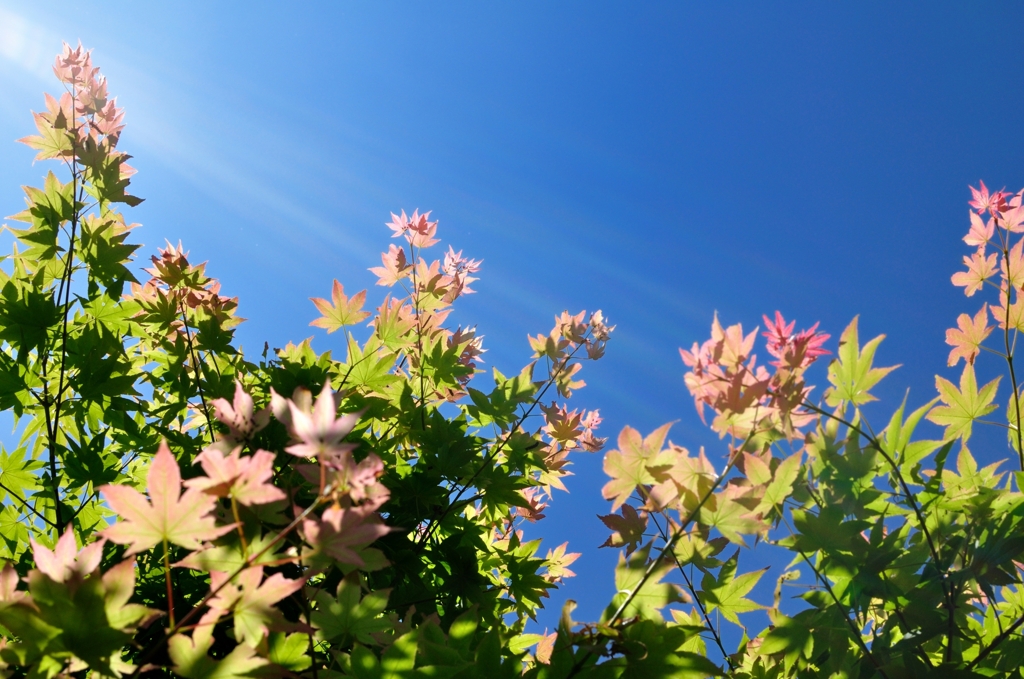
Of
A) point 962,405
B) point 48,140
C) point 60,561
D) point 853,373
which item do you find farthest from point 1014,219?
point 48,140

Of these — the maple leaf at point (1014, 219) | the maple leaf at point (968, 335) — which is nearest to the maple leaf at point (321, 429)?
the maple leaf at point (968, 335)

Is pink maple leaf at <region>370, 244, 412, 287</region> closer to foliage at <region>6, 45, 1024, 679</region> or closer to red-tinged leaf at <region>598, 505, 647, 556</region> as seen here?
foliage at <region>6, 45, 1024, 679</region>

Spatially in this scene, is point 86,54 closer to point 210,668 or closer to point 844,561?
point 210,668

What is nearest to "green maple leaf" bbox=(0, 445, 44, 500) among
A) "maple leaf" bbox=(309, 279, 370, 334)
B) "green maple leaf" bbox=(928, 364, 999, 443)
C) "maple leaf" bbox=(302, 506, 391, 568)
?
"maple leaf" bbox=(309, 279, 370, 334)

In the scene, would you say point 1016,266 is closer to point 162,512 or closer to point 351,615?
A: point 351,615

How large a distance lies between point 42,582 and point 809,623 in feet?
4.39

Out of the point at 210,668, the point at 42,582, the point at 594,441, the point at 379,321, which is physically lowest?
the point at 210,668

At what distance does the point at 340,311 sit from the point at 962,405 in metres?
2.00

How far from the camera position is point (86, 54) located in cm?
232

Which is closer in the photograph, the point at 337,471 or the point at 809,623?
the point at 337,471

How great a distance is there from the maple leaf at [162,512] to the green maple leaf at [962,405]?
1664mm

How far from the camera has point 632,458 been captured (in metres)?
1.18

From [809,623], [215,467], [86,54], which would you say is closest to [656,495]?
[809,623]

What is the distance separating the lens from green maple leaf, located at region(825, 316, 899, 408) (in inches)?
51.8
